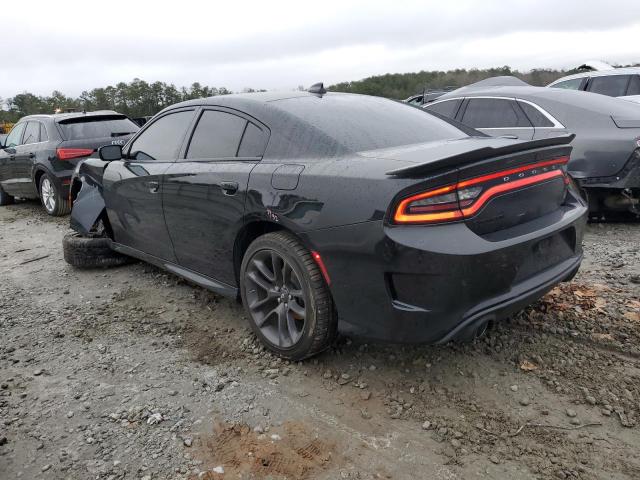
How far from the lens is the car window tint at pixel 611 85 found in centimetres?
923

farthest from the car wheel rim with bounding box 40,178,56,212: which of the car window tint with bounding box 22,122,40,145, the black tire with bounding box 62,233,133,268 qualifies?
the black tire with bounding box 62,233,133,268

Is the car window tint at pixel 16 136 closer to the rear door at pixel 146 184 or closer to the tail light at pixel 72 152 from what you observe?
the tail light at pixel 72 152

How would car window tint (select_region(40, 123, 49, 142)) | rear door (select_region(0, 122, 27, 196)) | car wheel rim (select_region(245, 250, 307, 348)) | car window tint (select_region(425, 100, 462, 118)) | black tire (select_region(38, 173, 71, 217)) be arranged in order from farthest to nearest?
1. rear door (select_region(0, 122, 27, 196))
2. car window tint (select_region(40, 123, 49, 142))
3. black tire (select_region(38, 173, 71, 217))
4. car window tint (select_region(425, 100, 462, 118))
5. car wheel rim (select_region(245, 250, 307, 348))

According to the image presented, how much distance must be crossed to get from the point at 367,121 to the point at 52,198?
6655mm

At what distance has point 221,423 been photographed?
2.55 m

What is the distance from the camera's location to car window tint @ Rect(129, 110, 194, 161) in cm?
390

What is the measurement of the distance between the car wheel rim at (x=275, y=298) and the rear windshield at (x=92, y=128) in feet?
19.4

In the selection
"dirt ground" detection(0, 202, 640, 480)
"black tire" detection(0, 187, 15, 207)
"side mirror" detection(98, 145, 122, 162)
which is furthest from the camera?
"black tire" detection(0, 187, 15, 207)

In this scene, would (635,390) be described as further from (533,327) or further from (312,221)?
(312,221)

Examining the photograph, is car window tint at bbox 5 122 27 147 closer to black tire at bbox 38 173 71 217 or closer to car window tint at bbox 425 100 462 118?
black tire at bbox 38 173 71 217

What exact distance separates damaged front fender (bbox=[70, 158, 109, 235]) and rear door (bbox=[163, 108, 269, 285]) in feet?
4.57

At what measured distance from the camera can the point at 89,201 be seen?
16.4ft

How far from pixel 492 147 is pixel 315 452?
160 centimetres

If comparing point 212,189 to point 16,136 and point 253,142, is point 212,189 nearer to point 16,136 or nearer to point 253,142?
point 253,142
